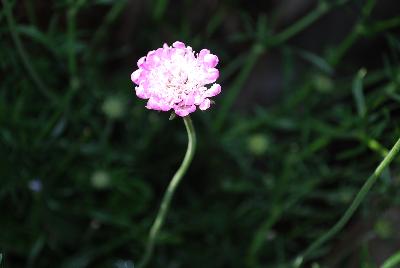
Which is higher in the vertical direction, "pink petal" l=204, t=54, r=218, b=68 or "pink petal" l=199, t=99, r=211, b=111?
"pink petal" l=204, t=54, r=218, b=68

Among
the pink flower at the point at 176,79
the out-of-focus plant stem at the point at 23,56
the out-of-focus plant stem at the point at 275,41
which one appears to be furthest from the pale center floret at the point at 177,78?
the out-of-focus plant stem at the point at 275,41

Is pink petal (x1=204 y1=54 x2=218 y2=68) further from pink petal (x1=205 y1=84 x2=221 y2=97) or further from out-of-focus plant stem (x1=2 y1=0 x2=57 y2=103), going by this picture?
out-of-focus plant stem (x1=2 y1=0 x2=57 y2=103)

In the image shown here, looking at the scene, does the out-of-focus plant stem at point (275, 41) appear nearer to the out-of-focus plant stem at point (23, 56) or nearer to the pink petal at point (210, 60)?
the out-of-focus plant stem at point (23, 56)

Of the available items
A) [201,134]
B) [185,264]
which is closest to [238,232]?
[185,264]

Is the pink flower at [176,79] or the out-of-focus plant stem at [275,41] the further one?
the out-of-focus plant stem at [275,41]

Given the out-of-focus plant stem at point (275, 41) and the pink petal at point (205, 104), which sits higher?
the out-of-focus plant stem at point (275, 41)

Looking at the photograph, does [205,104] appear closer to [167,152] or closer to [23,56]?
[23,56]

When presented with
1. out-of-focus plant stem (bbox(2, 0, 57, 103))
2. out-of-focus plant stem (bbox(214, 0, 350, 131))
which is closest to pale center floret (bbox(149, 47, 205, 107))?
out-of-focus plant stem (bbox(2, 0, 57, 103))
